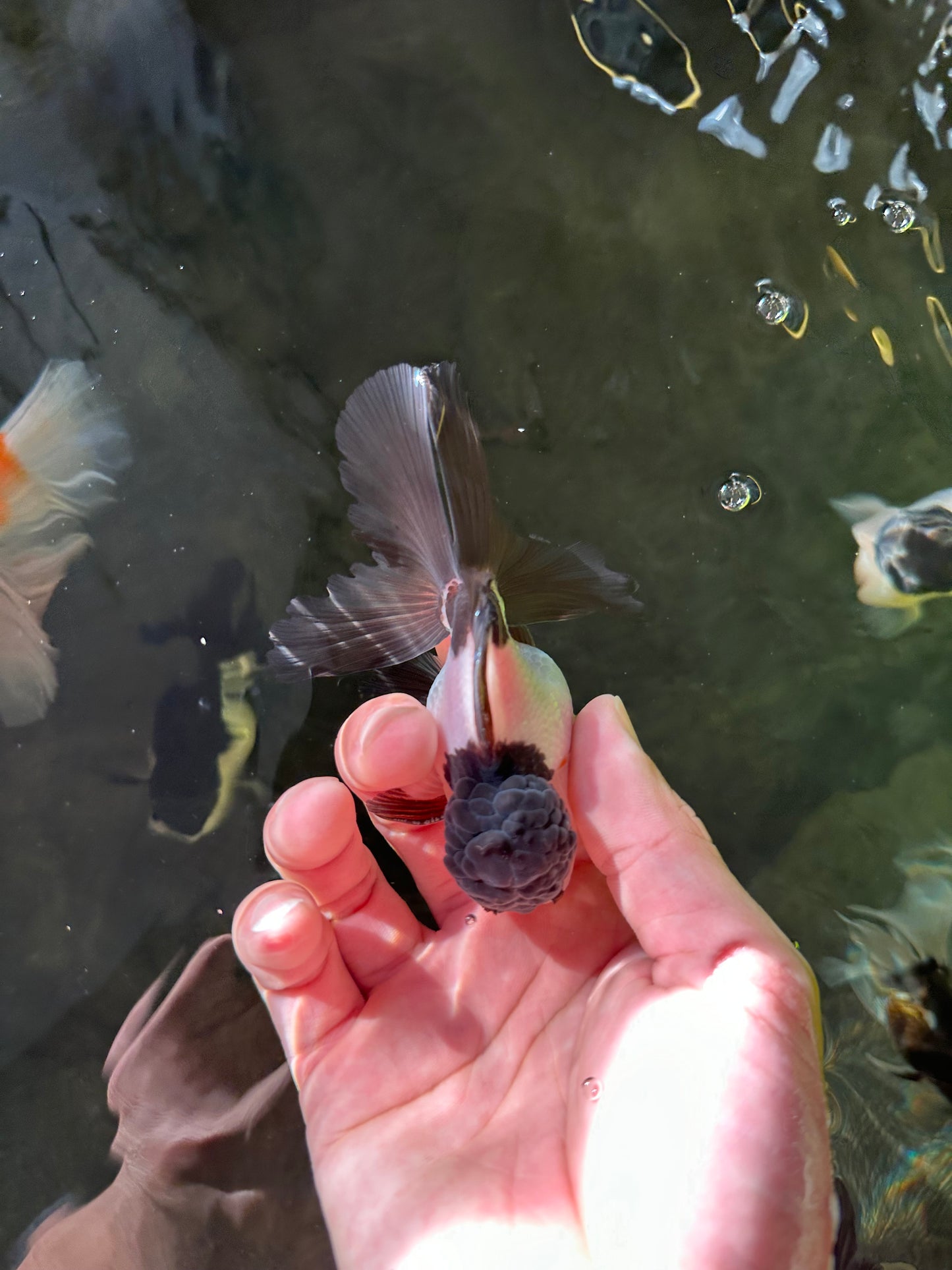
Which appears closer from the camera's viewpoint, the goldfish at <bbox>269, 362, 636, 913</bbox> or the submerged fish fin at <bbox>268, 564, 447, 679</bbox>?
the goldfish at <bbox>269, 362, 636, 913</bbox>

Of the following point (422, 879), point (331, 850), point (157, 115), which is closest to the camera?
point (331, 850)

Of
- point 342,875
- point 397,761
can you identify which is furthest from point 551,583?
point 342,875

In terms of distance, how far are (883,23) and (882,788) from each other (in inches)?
54.3

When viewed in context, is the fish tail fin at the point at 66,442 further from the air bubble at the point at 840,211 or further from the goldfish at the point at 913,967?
the goldfish at the point at 913,967

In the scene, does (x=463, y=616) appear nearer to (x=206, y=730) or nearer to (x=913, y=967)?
(x=206, y=730)

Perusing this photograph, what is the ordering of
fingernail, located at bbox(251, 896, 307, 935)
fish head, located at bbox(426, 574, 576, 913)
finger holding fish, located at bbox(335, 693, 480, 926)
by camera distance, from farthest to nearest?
fingernail, located at bbox(251, 896, 307, 935) < finger holding fish, located at bbox(335, 693, 480, 926) < fish head, located at bbox(426, 574, 576, 913)

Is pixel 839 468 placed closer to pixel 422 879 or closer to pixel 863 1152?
pixel 422 879

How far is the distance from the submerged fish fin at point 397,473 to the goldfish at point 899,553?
2.82 feet

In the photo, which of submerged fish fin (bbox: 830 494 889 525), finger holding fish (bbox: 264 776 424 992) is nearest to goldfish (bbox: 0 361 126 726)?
finger holding fish (bbox: 264 776 424 992)

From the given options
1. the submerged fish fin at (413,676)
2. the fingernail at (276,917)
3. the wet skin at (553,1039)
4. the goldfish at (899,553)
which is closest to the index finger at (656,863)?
the wet skin at (553,1039)

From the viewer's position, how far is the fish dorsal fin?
109 centimetres

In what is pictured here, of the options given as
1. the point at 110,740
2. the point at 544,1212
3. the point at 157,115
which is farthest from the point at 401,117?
the point at 544,1212

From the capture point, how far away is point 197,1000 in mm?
1521

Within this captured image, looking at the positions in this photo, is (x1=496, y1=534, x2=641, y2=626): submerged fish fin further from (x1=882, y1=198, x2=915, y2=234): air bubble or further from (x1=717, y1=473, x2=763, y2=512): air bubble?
(x1=882, y1=198, x2=915, y2=234): air bubble
